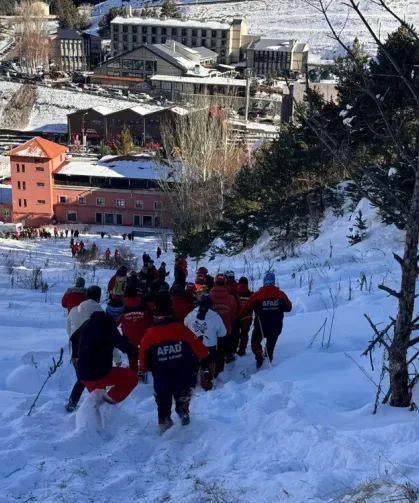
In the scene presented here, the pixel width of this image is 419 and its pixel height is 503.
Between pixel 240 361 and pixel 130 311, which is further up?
pixel 130 311

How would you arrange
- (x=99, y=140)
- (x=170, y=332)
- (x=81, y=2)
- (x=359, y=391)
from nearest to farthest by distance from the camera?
(x=170, y=332), (x=359, y=391), (x=99, y=140), (x=81, y=2)

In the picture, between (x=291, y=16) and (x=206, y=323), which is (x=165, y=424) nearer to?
(x=206, y=323)

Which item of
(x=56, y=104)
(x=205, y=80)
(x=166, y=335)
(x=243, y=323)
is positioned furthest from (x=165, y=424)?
(x=205, y=80)

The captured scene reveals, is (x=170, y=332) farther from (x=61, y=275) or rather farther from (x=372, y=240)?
(x=61, y=275)

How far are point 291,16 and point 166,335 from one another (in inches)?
4202

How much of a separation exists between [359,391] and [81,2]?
128519 mm

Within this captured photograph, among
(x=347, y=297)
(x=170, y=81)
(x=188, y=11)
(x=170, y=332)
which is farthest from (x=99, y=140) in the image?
(x=188, y=11)

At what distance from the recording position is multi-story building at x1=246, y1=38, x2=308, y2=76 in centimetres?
7812

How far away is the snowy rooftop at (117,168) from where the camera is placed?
4000 cm

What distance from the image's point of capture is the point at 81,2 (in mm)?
118375

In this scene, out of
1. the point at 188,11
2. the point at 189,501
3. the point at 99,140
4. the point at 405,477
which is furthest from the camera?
the point at 188,11

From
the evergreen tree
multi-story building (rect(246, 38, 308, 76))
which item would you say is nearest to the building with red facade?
multi-story building (rect(246, 38, 308, 76))

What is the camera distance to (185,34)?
291ft

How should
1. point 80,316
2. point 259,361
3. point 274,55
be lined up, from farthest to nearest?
point 274,55, point 259,361, point 80,316
